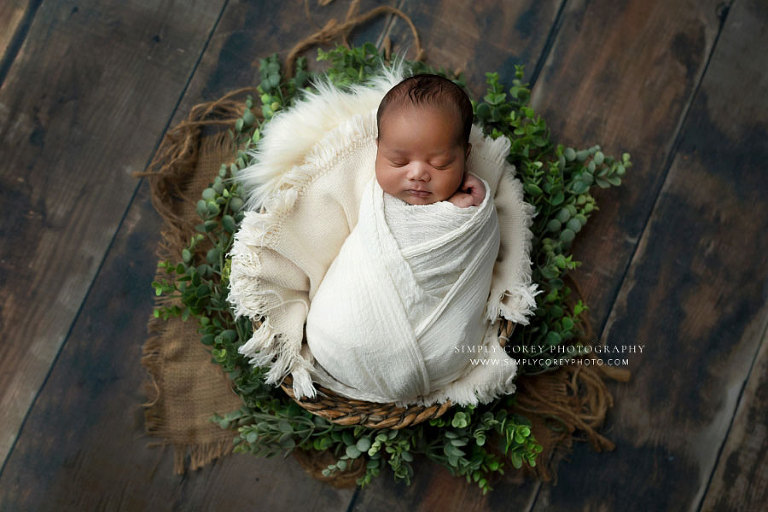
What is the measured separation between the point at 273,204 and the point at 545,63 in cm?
79

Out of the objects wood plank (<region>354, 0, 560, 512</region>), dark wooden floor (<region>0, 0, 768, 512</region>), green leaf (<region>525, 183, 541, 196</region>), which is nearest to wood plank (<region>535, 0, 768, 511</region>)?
dark wooden floor (<region>0, 0, 768, 512</region>)

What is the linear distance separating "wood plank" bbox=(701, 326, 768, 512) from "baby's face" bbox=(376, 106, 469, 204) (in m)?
0.95

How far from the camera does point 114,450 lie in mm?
1362

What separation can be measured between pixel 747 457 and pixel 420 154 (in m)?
1.13

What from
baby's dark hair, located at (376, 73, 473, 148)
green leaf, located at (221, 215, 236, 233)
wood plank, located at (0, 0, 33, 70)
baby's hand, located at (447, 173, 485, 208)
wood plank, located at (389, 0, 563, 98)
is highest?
wood plank, located at (389, 0, 563, 98)

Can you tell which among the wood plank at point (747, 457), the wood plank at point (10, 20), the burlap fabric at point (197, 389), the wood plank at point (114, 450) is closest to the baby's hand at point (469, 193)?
the burlap fabric at point (197, 389)

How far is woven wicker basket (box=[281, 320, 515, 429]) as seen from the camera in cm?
123

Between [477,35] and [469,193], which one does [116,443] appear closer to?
[469,193]

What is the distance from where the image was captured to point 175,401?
1.36m

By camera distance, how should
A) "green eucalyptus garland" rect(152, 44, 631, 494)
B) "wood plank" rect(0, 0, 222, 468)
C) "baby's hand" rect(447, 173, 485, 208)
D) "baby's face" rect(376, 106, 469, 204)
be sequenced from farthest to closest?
1. "wood plank" rect(0, 0, 222, 468)
2. "green eucalyptus garland" rect(152, 44, 631, 494)
3. "baby's hand" rect(447, 173, 485, 208)
4. "baby's face" rect(376, 106, 469, 204)

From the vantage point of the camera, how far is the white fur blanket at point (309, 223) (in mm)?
1195

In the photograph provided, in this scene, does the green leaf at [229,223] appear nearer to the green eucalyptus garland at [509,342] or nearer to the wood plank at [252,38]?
the green eucalyptus garland at [509,342]

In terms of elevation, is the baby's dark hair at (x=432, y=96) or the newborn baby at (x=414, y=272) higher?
the baby's dark hair at (x=432, y=96)

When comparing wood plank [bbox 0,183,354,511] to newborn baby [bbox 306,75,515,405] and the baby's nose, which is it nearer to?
newborn baby [bbox 306,75,515,405]
